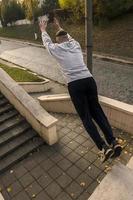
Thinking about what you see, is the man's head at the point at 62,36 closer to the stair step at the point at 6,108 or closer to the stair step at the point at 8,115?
the stair step at the point at 8,115

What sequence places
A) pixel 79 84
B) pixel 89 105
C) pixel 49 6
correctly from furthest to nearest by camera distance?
pixel 49 6 < pixel 89 105 < pixel 79 84

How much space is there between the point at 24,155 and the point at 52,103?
2403mm

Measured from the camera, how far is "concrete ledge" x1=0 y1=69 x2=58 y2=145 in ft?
16.5

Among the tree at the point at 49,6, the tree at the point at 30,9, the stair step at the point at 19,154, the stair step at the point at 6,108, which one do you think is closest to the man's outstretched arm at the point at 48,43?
the stair step at the point at 19,154

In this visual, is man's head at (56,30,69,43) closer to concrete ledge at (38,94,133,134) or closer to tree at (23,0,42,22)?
concrete ledge at (38,94,133,134)

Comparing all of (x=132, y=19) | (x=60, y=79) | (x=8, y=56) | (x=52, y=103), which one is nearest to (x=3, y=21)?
(x=8, y=56)

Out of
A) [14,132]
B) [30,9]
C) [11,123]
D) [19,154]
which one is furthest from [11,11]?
[19,154]

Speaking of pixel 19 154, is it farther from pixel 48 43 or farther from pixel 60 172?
pixel 48 43

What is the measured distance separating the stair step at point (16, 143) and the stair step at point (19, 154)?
0.29 ft

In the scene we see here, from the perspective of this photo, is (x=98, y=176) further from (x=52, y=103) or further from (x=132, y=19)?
(x=132, y=19)

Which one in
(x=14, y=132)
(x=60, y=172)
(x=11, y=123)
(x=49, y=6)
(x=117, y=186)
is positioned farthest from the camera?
(x=49, y=6)

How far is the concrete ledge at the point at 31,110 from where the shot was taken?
5027 millimetres

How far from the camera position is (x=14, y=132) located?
546 centimetres

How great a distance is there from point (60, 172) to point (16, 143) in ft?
4.74
